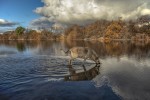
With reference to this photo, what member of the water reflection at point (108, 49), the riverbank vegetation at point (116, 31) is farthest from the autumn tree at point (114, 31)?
the water reflection at point (108, 49)

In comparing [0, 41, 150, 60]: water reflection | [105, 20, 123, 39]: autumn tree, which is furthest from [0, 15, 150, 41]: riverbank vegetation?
[0, 41, 150, 60]: water reflection

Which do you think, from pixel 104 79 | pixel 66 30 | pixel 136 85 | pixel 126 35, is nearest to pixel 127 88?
pixel 136 85

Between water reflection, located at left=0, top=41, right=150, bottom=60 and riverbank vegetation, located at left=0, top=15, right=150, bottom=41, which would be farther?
riverbank vegetation, located at left=0, top=15, right=150, bottom=41

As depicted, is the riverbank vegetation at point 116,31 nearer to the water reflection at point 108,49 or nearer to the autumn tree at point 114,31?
the autumn tree at point 114,31

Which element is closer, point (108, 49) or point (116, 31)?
point (108, 49)

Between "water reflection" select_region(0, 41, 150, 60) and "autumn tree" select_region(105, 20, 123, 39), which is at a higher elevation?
"autumn tree" select_region(105, 20, 123, 39)

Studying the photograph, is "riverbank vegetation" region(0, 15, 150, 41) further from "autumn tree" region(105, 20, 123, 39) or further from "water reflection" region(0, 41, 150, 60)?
"water reflection" region(0, 41, 150, 60)

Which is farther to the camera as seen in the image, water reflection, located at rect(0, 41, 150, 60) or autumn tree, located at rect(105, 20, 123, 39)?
autumn tree, located at rect(105, 20, 123, 39)

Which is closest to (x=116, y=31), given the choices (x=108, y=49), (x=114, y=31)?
(x=114, y=31)

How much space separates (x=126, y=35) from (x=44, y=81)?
391 feet

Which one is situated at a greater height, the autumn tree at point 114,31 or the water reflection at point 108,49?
the autumn tree at point 114,31

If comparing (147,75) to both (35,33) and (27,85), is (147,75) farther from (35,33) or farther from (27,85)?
(35,33)

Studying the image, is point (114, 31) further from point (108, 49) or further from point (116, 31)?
point (108, 49)

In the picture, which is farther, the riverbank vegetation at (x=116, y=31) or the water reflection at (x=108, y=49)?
the riverbank vegetation at (x=116, y=31)
